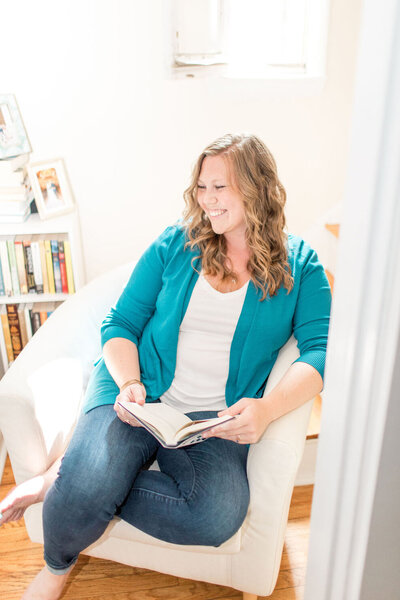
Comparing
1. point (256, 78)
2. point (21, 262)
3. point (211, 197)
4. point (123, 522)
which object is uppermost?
point (256, 78)

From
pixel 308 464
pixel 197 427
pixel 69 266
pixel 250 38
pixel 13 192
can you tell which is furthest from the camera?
pixel 250 38

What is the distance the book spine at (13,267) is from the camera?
2117 mm

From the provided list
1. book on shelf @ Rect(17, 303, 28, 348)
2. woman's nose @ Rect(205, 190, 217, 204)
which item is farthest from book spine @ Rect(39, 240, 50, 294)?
woman's nose @ Rect(205, 190, 217, 204)

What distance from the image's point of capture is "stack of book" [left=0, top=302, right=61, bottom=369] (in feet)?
7.27

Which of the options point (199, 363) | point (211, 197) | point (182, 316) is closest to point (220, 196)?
point (211, 197)

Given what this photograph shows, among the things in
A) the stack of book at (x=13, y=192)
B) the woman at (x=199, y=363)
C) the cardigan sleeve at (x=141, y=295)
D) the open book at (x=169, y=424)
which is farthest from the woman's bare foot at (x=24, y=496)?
the stack of book at (x=13, y=192)

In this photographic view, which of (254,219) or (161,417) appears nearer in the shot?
(161,417)

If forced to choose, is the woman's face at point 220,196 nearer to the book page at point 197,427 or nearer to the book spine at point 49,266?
the book page at point 197,427

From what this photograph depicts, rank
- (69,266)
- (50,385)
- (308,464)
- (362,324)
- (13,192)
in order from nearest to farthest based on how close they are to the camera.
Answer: (362,324), (50,385), (308,464), (13,192), (69,266)

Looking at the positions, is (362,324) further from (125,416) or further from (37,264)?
(37,264)

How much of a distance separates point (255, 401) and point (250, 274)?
373mm

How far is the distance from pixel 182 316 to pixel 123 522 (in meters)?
0.55

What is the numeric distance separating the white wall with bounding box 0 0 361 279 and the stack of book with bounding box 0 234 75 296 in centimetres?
29

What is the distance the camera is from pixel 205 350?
157cm
